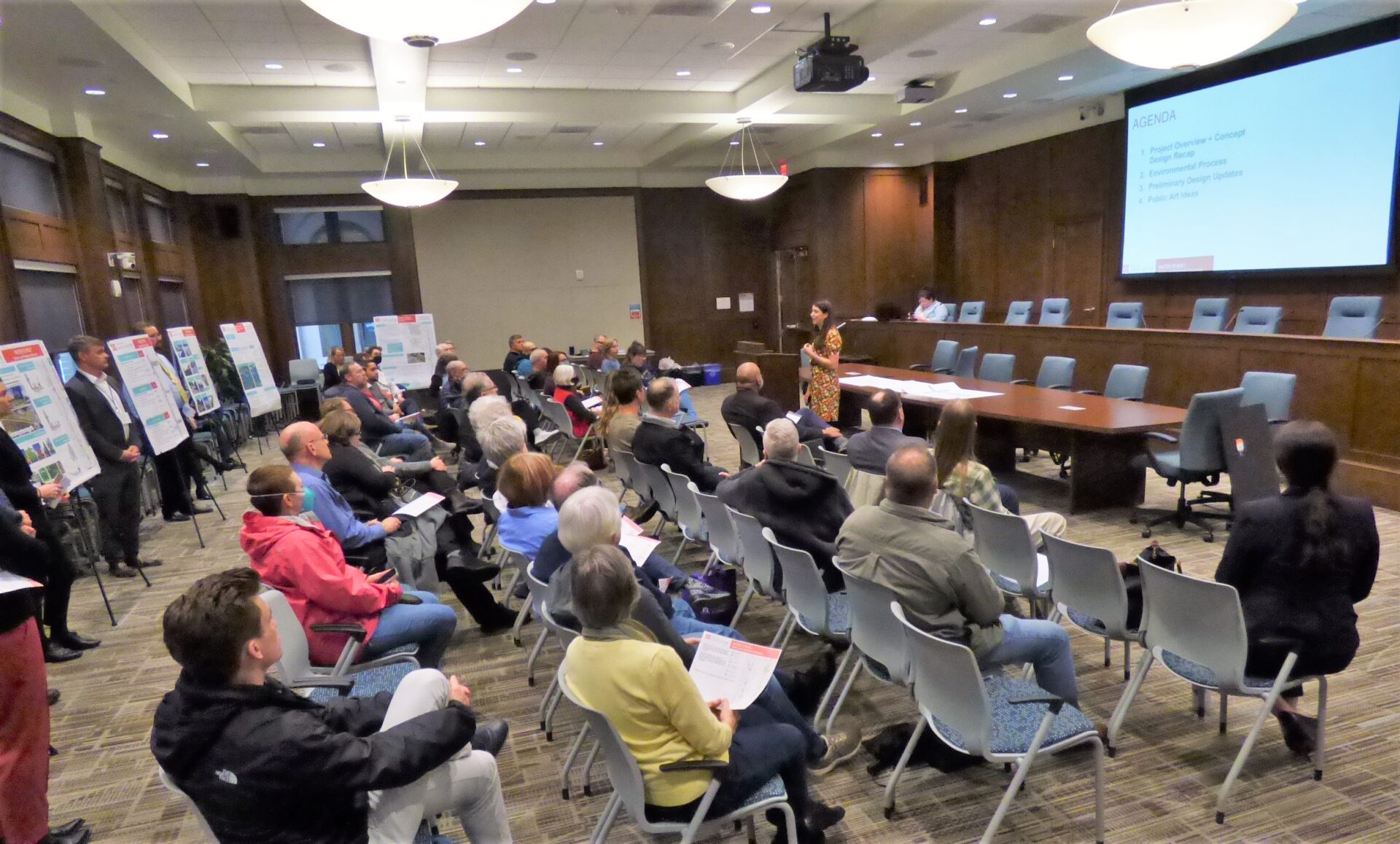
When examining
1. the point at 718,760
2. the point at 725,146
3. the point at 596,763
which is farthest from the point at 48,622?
the point at 725,146

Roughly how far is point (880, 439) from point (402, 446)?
14.4ft

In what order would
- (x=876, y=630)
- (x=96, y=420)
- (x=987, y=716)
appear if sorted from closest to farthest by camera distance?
(x=987, y=716) < (x=876, y=630) < (x=96, y=420)

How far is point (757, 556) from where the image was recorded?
3.41 m

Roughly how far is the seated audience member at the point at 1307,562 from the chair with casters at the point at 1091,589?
0.36 meters

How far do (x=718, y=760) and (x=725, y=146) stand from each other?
1223 cm

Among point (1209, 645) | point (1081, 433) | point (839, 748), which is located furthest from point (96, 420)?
point (1081, 433)

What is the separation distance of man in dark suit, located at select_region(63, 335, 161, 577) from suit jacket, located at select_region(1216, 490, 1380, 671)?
598 cm

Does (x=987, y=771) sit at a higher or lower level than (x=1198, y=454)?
lower

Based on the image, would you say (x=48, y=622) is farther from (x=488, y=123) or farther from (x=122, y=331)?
(x=488, y=123)

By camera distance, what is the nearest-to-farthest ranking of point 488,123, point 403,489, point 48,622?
point 48,622 → point 403,489 → point 488,123

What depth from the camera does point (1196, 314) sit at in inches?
339

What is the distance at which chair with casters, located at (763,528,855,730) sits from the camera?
294 cm

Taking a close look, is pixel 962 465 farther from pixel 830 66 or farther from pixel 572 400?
pixel 830 66

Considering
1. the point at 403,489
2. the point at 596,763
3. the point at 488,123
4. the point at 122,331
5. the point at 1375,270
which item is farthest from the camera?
the point at 488,123
